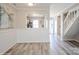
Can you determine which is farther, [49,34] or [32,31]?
[32,31]

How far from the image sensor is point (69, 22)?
5199mm

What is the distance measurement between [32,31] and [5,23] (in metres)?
1.36

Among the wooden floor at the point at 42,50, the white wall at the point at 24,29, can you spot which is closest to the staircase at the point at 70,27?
the white wall at the point at 24,29

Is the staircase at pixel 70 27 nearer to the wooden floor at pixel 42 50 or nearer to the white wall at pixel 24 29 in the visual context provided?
the white wall at pixel 24 29

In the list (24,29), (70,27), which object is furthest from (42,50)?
(70,27)

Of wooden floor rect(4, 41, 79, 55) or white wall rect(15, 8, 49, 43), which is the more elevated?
white wall rect(15, 8, 49, 43)

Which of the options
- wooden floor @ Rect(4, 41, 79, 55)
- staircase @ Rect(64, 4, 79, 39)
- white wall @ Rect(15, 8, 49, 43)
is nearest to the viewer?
wooden floor @ Rect(4, 41, 79, 55)

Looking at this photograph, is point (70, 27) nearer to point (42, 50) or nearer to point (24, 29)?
point (24, 29)

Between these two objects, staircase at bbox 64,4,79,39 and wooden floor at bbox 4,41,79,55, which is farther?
staircase at bbox 64,4,79,39

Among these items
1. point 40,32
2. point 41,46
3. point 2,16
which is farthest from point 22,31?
point 2,16

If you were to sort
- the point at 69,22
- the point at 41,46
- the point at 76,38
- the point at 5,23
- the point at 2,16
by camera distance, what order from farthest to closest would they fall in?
the point at 69,22 → the point at 76,38 → the point at 41,46 → the point at 5,23 → the point at 2,16

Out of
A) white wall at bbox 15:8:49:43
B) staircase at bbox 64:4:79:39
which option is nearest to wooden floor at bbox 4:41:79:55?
white wall at bbox 15:8:49:43

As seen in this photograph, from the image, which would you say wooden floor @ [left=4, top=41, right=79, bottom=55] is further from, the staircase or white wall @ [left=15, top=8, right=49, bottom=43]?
the staircase

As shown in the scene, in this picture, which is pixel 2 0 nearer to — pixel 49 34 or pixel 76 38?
pixel 49 34
